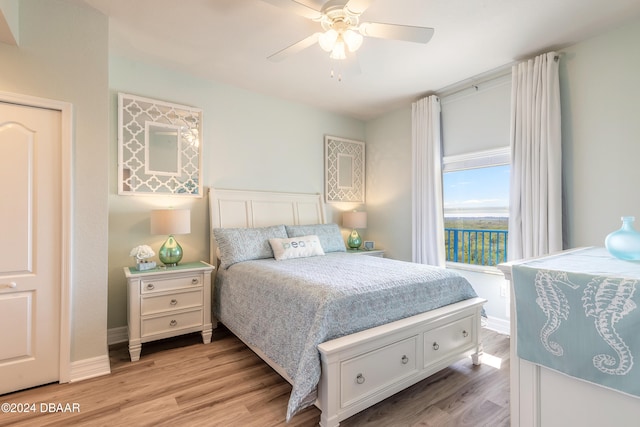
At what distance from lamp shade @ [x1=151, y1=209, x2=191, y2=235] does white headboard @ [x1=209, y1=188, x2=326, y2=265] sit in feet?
1.67

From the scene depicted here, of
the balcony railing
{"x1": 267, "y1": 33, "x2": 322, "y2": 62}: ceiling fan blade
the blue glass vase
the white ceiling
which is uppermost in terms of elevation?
the white ceiling

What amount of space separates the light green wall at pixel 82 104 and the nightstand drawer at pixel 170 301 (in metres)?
0.31

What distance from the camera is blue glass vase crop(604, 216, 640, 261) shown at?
129cm

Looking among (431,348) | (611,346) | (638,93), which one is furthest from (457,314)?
(638,93)

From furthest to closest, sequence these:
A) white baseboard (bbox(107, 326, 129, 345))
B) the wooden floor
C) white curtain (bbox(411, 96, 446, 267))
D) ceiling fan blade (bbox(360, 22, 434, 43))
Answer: white curtain (bbox(411, 96, 446, 267))
white baseboard (bbox(107, 326, 129, 345))
ceiling fan blade (bbox(360, 22, 434, 43))
the wooden floor

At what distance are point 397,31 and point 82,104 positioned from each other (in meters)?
2.35

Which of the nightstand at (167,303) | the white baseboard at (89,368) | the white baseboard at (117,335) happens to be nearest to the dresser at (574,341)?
the nightstand at (167,303)

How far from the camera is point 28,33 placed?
2.03 metres

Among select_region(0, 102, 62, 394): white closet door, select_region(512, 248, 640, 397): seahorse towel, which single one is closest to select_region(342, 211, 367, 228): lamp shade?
select_region(512, 248, 640, 397): seahorse towel

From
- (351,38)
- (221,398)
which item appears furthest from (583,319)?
(221,398)

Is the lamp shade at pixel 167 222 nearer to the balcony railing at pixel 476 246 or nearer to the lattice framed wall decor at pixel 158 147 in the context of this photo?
the lattice framed wall decor at pixel 158 147

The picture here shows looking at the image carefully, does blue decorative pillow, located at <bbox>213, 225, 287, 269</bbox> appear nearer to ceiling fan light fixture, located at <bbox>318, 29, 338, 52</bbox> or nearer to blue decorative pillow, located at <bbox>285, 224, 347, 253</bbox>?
blue decorative pillow, located at <bbox>285, 224, 347, 253</bbox>

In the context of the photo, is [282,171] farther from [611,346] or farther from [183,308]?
[611,346]

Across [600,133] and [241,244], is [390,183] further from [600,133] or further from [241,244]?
[241,244]
